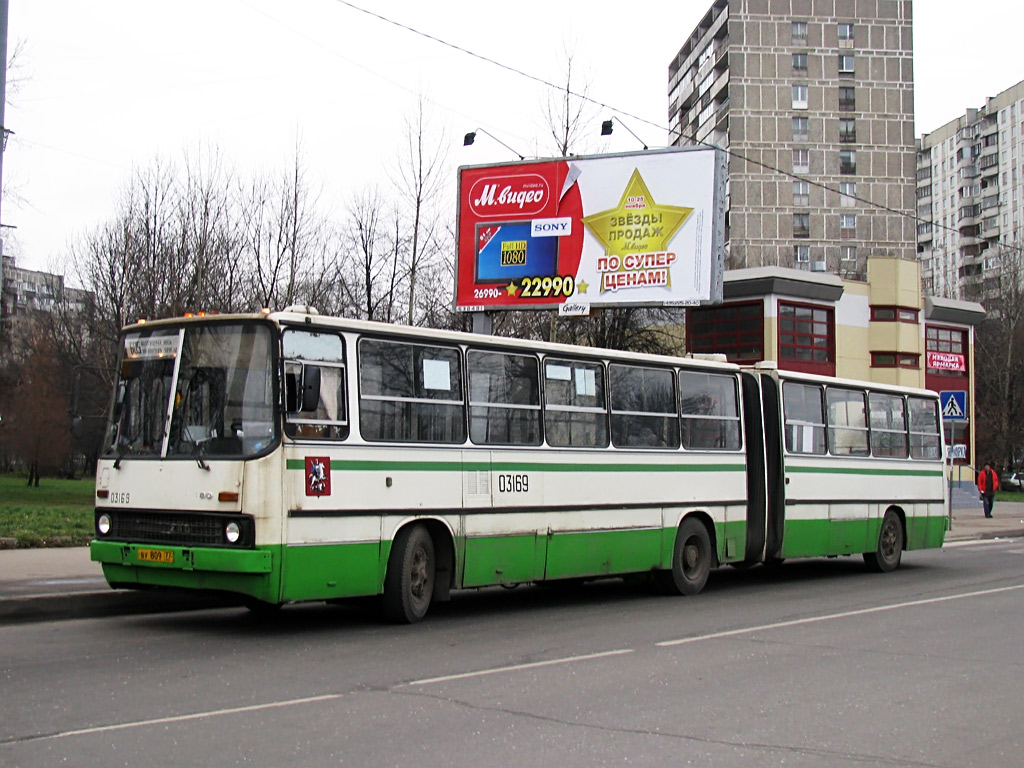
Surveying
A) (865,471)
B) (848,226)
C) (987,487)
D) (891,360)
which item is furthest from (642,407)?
(848,226)

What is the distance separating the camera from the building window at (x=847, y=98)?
281ft

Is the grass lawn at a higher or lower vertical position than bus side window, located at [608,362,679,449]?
lower

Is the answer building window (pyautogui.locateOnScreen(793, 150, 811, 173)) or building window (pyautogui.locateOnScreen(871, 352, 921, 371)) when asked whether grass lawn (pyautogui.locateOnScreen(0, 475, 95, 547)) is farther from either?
building window (pyautogui.locateOnScreen(793, 150, 811, 173))

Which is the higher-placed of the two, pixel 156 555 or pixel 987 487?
pixel 156 555

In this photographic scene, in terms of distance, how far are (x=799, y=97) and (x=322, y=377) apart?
264ft

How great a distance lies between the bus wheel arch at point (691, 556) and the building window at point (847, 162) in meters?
75.6

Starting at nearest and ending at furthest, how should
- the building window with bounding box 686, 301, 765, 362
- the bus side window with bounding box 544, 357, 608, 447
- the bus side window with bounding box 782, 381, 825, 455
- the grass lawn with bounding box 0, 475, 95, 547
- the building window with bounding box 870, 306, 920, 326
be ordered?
the bus side window with bounding box 544, 357, 608, 447
the bus side window with bounding box 782, 381, 825, 455
the grass lawn with bounding box 0, 475, 95, 547
the building window with bounding box 686, 301, 765, 362
the building window with bounding box 870, 306, 920, 326

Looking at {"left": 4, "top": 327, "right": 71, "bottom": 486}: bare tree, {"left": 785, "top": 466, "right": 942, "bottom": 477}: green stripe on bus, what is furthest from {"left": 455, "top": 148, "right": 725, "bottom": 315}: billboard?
{"left": 4, "top": 327, "right": 71, "bottom": 486}: bare tree

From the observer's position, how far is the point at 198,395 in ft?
35.7

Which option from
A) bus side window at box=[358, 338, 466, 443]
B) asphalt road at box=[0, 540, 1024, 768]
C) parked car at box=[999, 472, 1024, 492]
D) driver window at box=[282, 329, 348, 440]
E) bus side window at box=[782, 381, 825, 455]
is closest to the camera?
asphalt road at box=[0, 540, 1024, 768]

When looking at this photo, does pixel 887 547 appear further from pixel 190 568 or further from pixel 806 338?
pixel 806 338

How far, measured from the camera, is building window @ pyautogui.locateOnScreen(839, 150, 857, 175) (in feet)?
Result: 282

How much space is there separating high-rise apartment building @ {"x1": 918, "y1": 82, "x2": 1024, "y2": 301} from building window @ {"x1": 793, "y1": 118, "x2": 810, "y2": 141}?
29814 millimetres

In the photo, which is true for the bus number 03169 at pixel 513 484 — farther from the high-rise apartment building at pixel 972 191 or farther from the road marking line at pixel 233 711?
the high-rise apartment building at pixel 972 191
